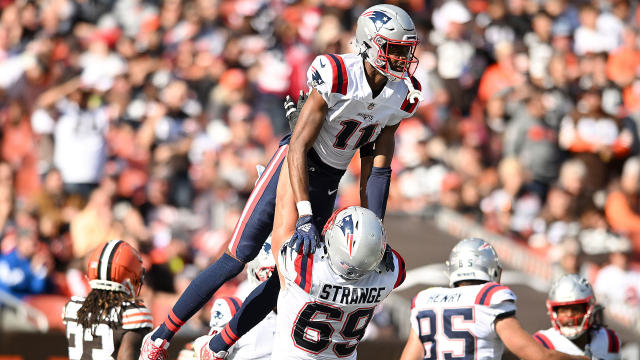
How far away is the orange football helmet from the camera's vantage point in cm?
704

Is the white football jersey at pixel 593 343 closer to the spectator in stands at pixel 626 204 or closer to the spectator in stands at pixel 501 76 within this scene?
the spectator in stands at pixel 626 204

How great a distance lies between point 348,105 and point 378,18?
0.56m

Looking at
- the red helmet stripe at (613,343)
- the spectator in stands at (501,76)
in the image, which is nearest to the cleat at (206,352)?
the red helmet stripe at (613,343)

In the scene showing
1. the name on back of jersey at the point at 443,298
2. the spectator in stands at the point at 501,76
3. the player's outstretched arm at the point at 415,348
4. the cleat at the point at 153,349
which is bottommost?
the player's outstretched arm at the point at 415,348

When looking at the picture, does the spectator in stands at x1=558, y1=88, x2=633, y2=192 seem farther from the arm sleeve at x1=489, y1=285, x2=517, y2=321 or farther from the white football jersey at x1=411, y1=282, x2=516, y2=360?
the arm sleeve at x1=489, y1=285, x2=517, y2=321

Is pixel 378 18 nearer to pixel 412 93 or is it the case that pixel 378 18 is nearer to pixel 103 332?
pixel 412 93

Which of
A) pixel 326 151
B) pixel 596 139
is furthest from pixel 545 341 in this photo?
pixel 596 139

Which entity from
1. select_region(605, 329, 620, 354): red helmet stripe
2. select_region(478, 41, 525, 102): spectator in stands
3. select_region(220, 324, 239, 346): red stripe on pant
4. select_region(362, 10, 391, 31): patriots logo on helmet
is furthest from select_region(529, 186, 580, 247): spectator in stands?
select_region(362, 10, 391, 31): patriots logo on helmet

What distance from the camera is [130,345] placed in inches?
276

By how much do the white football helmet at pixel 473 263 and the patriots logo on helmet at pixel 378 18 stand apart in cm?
160

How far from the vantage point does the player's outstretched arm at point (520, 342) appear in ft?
21.9

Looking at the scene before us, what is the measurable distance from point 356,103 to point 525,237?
7892 mm

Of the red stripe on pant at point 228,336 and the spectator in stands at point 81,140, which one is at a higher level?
the spectator in stands at point 81,140

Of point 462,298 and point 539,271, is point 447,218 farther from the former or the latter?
point 462,298
